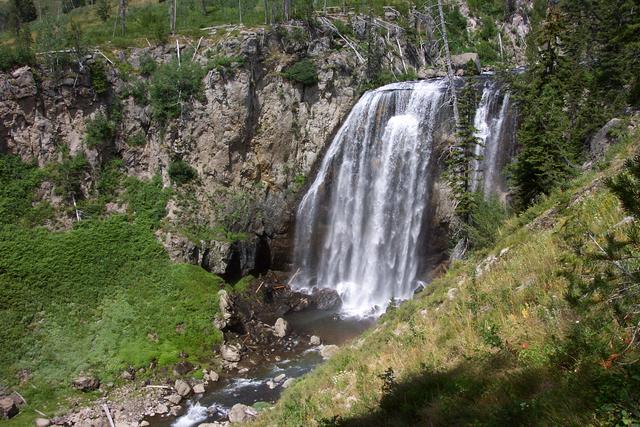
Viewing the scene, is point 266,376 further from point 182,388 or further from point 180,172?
point 180,172

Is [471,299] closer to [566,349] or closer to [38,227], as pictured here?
[566,349]

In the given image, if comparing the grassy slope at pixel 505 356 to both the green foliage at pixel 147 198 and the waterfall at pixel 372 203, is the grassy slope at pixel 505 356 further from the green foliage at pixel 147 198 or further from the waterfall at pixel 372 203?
the green foliage at pixel 147 198

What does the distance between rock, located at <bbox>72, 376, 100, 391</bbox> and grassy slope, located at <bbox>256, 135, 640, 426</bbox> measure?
13678 millimetres

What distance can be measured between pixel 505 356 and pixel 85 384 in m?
20.7

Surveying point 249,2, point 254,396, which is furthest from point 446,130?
point 249,2

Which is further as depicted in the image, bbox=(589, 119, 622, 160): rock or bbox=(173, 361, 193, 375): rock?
bbox=(173, 361, 193, 375): rock

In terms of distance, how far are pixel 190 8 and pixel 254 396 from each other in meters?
55.6

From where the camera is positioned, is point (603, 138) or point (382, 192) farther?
point (382, 192)

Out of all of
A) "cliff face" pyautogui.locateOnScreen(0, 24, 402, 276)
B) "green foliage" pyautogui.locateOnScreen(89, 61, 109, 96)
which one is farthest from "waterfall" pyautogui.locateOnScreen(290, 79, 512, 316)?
"green foliage" pyautogui.locateOnScreen(89, 61, 109, 96)

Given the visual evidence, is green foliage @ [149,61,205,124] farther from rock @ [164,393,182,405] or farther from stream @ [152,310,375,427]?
rock @ [164,393,182,405]

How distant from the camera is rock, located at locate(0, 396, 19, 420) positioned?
61.9 feet

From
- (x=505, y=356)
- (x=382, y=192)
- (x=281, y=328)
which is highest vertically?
(x=505, y=356)

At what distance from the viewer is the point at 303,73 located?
1341 inches

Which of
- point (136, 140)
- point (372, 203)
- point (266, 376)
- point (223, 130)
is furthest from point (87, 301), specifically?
point (372, 203)
